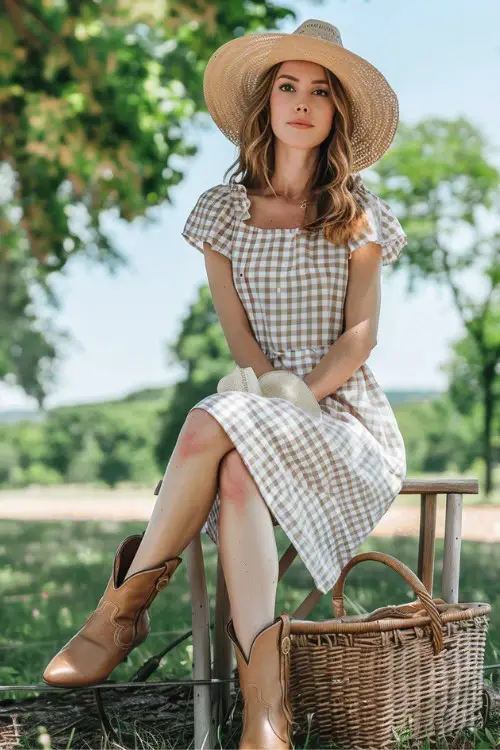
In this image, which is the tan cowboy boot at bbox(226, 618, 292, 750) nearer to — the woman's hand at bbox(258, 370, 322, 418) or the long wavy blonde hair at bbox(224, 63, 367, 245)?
the woman's hand at bbox(258, 370, 322, 418)

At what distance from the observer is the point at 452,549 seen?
2773 millimetres

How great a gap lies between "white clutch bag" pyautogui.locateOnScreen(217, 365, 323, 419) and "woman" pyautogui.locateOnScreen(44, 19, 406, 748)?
0.19 ft

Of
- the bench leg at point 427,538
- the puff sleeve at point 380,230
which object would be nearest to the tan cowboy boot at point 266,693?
the bench leg at point 427,538

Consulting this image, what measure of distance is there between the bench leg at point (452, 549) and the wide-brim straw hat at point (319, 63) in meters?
1.04

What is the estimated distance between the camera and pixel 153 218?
1404 cm

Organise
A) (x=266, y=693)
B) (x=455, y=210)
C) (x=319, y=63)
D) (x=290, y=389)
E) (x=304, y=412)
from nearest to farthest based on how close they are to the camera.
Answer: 1. (x=266, y=693)
2. (x=304, y=412)
3. (x=290, y=389)
4. (x=319, y=63)
5. (x=455, y=210)

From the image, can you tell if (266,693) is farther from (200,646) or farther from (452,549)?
(452,549)

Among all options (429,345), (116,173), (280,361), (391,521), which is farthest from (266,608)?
(429,345)

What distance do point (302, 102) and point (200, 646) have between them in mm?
1493

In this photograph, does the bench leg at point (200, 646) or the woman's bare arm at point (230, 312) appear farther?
the woman's bare arm at point (230, 312)

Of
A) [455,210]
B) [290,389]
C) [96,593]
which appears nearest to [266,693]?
[290,389]

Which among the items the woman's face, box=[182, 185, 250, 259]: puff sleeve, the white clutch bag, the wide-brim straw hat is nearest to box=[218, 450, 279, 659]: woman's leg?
the white clutch bag

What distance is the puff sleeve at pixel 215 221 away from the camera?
298 centimetres

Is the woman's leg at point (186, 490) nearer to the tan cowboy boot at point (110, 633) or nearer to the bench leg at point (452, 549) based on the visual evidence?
the tan cowboy boot at point (110, 633)
